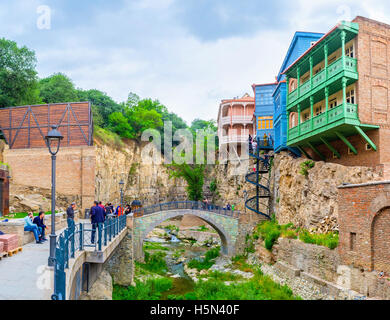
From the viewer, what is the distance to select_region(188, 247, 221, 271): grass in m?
25.2

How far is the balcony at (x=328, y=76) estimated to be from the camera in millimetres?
16172

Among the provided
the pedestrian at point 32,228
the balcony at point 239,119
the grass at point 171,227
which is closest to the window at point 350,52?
the pedestrian at point 32,228

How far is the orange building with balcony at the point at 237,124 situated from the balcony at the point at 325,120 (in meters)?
18.6

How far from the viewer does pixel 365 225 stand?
12.3 meters

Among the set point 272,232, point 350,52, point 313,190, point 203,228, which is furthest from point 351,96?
point 203,228

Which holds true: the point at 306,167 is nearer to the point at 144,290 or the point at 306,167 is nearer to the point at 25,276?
the point at 144,290

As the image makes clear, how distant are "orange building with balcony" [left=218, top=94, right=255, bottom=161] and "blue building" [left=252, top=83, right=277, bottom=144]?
5361mm

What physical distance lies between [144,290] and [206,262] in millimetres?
8314

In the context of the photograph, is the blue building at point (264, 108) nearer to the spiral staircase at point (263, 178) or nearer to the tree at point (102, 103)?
the spiral staircase at point (263, 178)

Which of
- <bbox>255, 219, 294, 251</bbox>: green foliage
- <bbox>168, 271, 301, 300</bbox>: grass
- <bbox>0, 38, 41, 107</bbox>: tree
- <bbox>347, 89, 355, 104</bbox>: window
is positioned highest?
<bbox>0, 38, 41, 107</bbox>: tree

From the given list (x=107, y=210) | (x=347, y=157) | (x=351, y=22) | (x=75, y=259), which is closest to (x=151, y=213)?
(x=107, y=210)

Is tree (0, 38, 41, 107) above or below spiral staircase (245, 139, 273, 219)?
above

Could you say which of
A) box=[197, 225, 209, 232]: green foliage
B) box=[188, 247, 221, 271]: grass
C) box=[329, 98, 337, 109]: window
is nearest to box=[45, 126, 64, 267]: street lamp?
box=[329, 98, 337, 109]: window

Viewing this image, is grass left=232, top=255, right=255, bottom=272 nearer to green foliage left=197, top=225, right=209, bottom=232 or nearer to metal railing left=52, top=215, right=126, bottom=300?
metal railing left=52, top=215, right=126, bottom=300
